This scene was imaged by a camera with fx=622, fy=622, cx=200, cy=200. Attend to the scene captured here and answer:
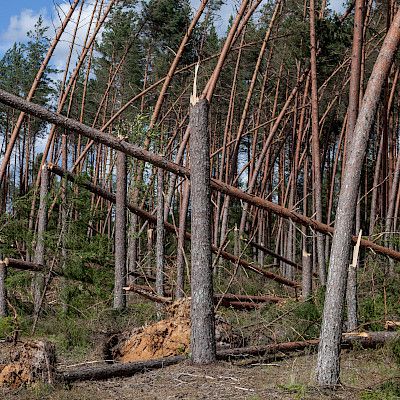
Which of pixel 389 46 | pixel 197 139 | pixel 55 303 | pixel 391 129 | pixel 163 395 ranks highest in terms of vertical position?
pixel 391 129

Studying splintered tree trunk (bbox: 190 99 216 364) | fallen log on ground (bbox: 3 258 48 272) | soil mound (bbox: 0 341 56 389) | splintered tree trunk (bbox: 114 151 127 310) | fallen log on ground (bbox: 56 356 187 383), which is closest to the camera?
soil mound (bbox: 0 341 56 389)

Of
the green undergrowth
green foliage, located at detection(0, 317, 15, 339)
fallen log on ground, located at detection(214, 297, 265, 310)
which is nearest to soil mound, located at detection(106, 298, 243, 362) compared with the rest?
fallen log on ground, located at detection(214, 297, 265, 310)

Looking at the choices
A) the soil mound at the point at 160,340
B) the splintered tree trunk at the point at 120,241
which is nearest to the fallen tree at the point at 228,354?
the soil mound at the point at 160,340

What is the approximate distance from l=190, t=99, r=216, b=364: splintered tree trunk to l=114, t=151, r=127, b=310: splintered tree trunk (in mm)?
2773

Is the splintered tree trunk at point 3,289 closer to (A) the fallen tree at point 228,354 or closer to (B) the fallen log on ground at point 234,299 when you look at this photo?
(B) the fallen log on ground at point 234,299

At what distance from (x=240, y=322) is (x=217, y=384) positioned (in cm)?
273

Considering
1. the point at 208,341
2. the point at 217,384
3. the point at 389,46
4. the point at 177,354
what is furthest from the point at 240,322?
the point at 389,46

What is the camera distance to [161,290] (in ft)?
33.6

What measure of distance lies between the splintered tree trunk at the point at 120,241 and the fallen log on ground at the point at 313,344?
274cm

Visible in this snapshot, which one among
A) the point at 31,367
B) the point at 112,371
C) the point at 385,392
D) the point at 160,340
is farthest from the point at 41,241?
the point at 385,392

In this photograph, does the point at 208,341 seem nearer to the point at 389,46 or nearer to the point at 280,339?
the point at 280,339

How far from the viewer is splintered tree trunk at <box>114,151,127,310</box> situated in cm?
936

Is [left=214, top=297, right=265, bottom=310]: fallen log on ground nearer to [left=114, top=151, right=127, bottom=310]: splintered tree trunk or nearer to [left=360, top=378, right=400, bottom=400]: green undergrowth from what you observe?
[left=114, top=151, right=127, bottom=310]: splintered tree trunk

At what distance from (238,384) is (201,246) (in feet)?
5.06
